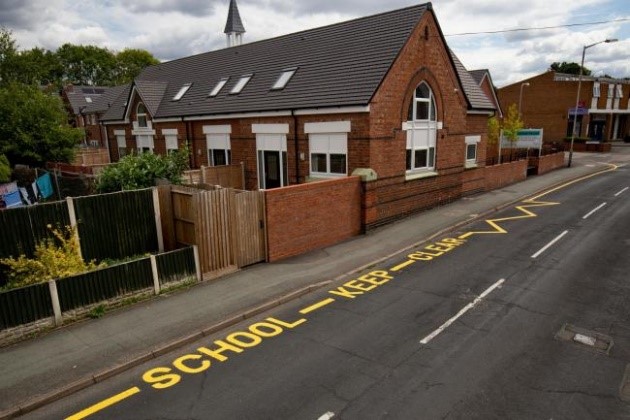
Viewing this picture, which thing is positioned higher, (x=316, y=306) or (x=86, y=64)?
(x=86, y=64)

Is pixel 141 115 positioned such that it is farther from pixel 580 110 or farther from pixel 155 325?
pixel 580 110

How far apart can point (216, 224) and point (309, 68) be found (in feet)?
34.5

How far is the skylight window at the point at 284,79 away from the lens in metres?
18.9

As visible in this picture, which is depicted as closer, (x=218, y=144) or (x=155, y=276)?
(x=155, y=276)

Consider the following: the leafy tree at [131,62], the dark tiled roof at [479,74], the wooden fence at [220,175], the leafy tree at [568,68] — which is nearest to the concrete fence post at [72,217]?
the wooden fence at [220,175]

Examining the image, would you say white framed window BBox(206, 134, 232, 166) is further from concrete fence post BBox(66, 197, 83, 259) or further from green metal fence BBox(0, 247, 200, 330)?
concrete fence post BBox(66, 197, 83, 259)

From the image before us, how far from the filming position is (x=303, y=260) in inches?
487

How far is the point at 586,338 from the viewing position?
758 centimetres

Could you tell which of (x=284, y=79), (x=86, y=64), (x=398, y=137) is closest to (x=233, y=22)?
(x=284, y=79)

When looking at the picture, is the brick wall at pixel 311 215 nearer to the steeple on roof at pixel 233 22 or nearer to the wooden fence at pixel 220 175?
the wooden fence at pixel 220 175

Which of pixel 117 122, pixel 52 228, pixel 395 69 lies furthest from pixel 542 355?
pixel 117 122

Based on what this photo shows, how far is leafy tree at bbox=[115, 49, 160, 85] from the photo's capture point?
8944cm

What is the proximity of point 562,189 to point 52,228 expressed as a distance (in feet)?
81.2

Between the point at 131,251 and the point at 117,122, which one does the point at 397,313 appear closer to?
the point at 131,251
